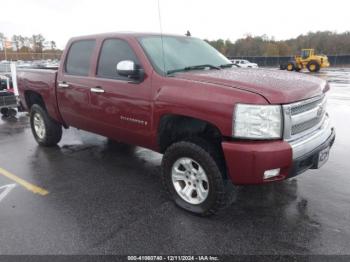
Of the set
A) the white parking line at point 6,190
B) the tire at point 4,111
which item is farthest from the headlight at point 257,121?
the tire at point 4,111

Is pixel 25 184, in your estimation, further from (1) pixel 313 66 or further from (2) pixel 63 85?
(1) pixel 313 66

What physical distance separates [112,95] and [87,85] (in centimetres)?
62

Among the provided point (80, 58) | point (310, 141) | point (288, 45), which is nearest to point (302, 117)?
point (310, 141)

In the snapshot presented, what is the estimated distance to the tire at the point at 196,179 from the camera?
124 inches

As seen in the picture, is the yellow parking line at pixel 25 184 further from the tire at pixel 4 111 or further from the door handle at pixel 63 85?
the tire at pixel 4 111

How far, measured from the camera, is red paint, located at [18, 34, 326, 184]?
290 cm

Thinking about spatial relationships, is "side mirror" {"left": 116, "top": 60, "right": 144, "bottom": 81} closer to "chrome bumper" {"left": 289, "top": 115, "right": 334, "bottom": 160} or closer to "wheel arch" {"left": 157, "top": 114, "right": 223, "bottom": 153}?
"wheel arch" {"left": 157, "top": 114, "right": 223, "bottom": 153}

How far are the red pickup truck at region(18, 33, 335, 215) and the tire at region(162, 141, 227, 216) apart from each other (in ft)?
0.03

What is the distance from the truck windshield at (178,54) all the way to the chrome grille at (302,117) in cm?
130

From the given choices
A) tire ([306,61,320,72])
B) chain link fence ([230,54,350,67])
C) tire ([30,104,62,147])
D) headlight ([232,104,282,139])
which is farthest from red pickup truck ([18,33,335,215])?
chain link fence ([230,54,350,67])

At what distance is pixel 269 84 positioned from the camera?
3.10 m

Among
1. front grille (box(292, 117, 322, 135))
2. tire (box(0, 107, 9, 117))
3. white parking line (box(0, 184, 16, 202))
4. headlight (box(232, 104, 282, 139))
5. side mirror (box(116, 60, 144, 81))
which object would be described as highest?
side mirror (box(116, 60, 144, 81))

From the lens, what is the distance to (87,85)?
177 inches

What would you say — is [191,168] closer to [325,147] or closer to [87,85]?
[325,147]
